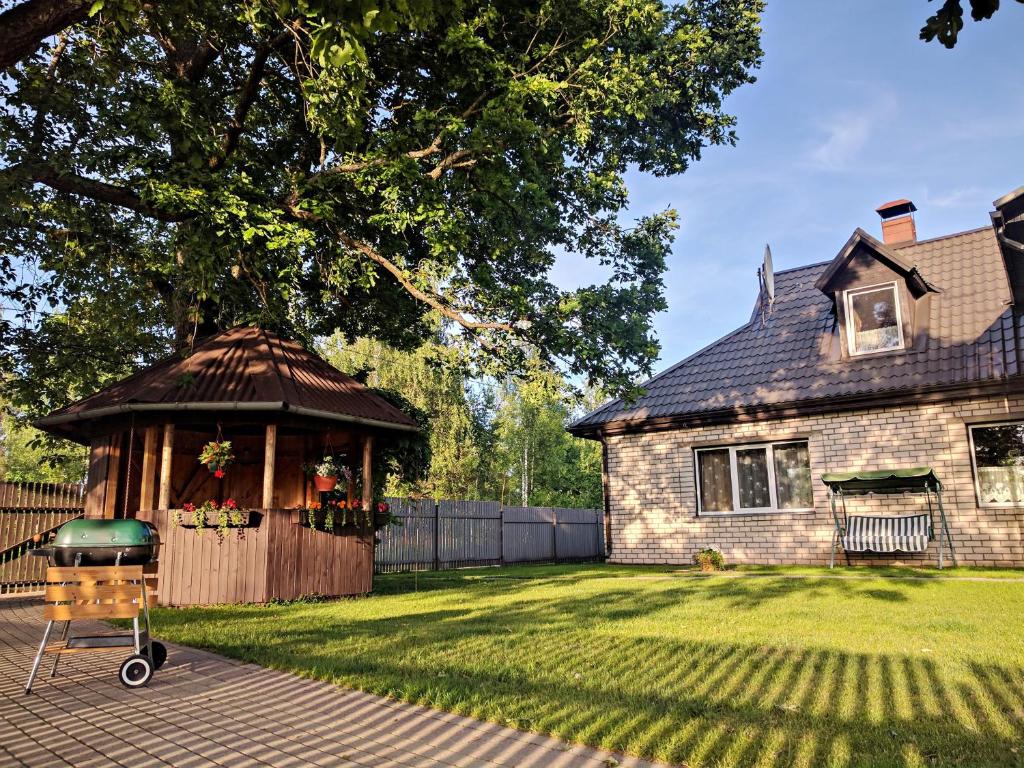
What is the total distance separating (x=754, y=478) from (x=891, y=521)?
310 centimetres

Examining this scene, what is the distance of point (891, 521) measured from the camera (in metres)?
12.3

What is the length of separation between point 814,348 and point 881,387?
2.30 metres

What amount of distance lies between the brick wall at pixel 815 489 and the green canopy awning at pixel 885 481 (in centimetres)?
20

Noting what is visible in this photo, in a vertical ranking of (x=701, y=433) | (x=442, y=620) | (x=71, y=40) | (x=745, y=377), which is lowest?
(x=442, y=620)

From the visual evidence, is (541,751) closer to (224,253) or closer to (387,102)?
(224,253)

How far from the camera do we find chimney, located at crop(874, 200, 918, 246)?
17.0m

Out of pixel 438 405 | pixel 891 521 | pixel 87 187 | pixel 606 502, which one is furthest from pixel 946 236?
pixel 438 405

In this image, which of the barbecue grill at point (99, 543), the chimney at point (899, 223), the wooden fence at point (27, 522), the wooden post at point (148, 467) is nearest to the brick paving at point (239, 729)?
the barbecue grill at point (99, 543)

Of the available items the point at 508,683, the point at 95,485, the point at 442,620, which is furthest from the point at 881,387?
the point at 95,485

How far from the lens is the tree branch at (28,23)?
4.91 m

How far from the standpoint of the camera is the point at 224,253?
9.88 metres

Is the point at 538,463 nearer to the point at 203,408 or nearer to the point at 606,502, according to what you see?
the point at 606,502

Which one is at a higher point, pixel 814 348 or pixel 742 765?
pixel 814 348

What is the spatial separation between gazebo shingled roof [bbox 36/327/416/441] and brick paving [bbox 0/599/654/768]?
4888mm
